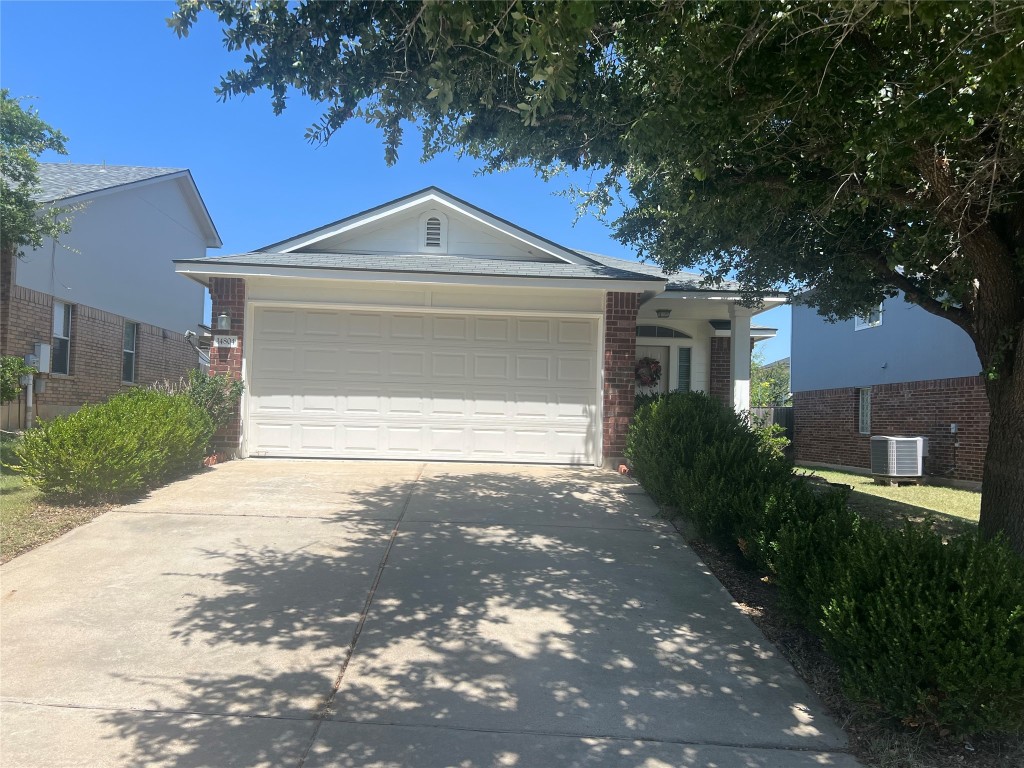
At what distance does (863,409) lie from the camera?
17.8 m

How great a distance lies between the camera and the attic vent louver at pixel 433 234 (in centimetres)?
1142

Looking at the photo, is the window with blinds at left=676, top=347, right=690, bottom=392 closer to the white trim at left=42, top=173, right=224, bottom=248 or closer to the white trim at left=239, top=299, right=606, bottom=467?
the white trim at left=239, top=299, right=606, bottom=467

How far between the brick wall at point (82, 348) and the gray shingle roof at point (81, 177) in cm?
195

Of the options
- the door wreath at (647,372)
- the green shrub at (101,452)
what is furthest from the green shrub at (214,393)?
the door wreath at (647,372)

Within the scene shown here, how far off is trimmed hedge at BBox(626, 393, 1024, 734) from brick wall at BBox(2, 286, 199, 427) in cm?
1336

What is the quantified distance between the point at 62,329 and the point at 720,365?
13110 millimetres

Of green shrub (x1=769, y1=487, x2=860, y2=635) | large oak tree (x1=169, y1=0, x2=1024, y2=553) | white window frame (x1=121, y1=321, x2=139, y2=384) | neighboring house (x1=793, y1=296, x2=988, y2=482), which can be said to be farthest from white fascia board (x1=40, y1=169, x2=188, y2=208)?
neighboring house (x1=793, y1=296, x2=988, y2=482)

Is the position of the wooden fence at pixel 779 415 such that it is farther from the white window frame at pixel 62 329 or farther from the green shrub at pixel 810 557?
the white window frame at pixel 62 329

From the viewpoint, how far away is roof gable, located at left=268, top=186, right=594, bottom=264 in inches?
438

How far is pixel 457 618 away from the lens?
15.6 feet

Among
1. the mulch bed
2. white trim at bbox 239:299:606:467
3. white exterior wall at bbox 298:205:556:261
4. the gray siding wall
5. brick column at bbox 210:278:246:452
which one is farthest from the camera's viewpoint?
the gray siding wall

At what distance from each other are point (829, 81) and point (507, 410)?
273 inches

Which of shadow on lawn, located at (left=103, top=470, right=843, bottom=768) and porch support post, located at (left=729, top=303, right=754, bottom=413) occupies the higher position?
porch support post, located at (left=729, top=303, right=754, bottom=413)

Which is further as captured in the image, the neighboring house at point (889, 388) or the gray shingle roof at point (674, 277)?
the neighboring house at point (889, 388)
